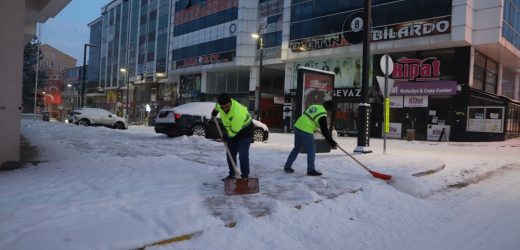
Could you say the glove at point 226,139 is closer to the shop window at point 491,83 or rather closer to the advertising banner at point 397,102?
the advertising banner at point 397,102

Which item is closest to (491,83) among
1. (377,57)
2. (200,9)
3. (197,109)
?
(377,57)

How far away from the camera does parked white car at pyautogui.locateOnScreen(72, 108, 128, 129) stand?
28438 mm

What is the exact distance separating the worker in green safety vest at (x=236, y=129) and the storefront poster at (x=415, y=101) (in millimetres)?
23572

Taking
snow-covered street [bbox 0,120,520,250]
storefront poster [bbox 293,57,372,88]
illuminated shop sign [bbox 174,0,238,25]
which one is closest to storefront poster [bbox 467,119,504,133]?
storefront poster [bbox 293,57,372,88]

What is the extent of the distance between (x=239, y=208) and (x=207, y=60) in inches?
1672

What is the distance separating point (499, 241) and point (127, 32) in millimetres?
68462

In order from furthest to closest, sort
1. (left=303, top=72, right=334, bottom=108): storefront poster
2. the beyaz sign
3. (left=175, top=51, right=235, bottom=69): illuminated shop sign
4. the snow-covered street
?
(left=175, top=51, right=235, bottom=69): illuminated shop sign
the beyaz sign
(left=303, top=72, right=334, bottom=108): storefront poster
the snow-covered street

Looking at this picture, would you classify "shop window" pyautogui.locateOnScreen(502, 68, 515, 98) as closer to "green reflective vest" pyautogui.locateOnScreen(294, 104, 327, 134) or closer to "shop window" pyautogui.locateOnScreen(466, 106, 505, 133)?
"shop window" pyautogui.locateOnScreen(466, 106, 505, 133)

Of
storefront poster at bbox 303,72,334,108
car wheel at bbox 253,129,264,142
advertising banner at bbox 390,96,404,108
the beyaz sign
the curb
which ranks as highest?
the beyaz sign

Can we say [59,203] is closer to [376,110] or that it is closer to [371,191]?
[371,191]

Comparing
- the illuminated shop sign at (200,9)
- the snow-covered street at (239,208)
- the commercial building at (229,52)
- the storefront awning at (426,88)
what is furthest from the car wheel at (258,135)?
the illuminated shop sign at (200,9)

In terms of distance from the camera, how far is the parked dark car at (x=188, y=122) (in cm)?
1639

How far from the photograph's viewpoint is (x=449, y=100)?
2764cm

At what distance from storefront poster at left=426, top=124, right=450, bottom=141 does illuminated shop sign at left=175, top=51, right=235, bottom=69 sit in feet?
67.8
